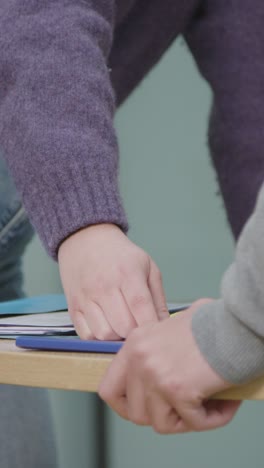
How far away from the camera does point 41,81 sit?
76cm

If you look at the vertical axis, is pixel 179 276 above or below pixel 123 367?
below

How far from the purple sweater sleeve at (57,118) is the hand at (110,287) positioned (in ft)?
0.15

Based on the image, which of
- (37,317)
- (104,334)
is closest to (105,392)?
(104,334)

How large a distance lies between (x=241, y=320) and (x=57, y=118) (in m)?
0.35

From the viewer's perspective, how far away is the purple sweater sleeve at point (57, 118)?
0.73 metres

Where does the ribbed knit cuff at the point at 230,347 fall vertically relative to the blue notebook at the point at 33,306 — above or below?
above

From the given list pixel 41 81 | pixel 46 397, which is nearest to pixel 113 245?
pixel 41 81

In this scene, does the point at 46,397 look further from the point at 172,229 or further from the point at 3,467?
the point at 172,229

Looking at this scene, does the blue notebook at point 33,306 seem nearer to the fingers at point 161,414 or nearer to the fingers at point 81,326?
the fingers at point 81,326

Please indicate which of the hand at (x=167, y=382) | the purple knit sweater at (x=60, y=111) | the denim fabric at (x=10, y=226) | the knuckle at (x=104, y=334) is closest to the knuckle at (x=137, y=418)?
the hand at (x=167, y=382)

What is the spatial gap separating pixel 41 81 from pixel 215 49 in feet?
1.33

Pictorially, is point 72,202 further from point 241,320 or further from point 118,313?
point 241,320

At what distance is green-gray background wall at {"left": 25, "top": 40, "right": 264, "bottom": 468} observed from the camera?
5.66ft

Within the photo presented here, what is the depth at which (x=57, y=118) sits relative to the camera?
0.74 metres
